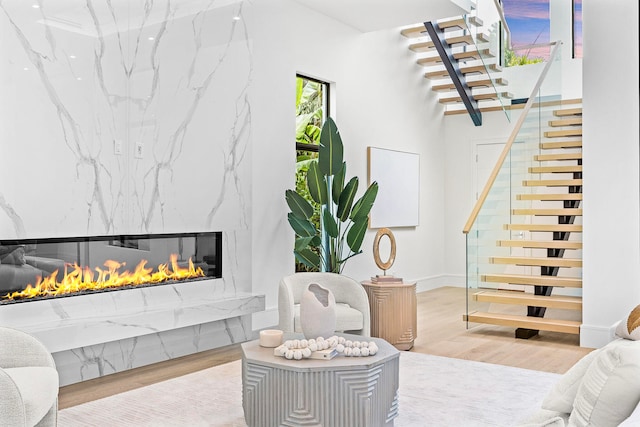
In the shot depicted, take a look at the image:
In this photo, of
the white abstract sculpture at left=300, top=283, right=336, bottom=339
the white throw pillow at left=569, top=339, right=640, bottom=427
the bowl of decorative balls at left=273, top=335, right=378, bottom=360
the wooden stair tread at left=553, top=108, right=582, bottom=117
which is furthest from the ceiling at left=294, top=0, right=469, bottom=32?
the white throw pillow at left=569, top=339, right=640, bottom=427

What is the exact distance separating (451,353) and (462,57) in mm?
4612

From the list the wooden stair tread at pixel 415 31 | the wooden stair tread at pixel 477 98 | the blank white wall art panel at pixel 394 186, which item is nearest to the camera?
the blank white wall art panel at pixel 394 186

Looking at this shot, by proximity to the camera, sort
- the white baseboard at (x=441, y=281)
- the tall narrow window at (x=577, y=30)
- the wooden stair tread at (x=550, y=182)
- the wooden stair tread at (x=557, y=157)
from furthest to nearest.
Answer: the tall narrow window at (x=577, y=30) < the white baseboard at (x=441, y=281) < the wooden stair tread at (x=557, y=157) < the wooden stair tread at (x=550, y=182)

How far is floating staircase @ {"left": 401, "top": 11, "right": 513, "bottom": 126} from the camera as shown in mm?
7430

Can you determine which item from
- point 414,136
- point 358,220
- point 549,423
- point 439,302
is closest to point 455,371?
point 358,220

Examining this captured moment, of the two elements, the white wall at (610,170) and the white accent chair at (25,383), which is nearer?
the white accent chair at (25,383)

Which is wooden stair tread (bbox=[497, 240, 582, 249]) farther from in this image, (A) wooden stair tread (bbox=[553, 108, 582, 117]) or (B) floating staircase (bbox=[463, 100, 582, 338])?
(A) wooden stair tread (bbox=[553, 108, 582, 117])

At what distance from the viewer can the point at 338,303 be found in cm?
498

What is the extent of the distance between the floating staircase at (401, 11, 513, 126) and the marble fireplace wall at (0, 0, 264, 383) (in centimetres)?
315

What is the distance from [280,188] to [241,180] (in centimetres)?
64

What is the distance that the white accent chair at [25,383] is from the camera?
2.26 meters

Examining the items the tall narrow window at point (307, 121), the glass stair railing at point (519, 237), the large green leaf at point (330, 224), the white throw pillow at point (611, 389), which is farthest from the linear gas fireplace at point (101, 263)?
the white throw pillow at point (611, 389)

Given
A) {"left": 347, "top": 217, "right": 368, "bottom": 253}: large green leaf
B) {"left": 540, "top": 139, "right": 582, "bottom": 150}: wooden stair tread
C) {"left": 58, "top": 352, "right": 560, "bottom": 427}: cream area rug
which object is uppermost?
{"left": 540, "top": 139, "right": 582, "bottom": 150}: wooden stair tread

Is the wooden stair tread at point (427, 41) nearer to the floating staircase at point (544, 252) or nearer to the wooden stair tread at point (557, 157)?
the floating staircase at point (544, 252)
